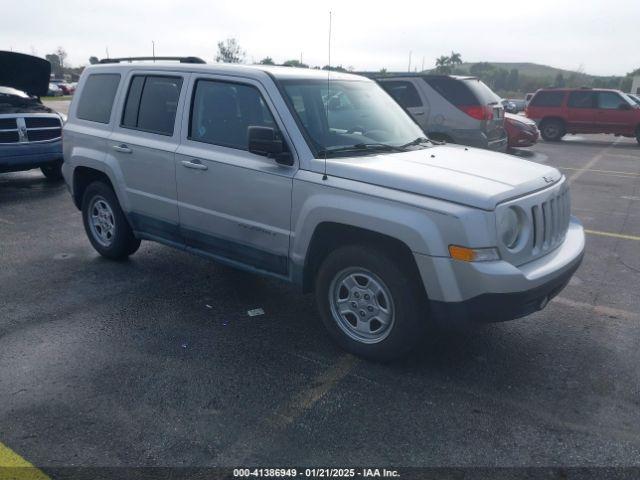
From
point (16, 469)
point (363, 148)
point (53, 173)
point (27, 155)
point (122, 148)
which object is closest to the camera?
point (16, 469)

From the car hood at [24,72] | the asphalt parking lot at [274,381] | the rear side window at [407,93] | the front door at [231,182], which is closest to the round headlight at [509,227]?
the asphalt parking lot at [274,381]

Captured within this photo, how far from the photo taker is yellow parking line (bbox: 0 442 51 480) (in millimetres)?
2812

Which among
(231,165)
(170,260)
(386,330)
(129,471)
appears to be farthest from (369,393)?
(170,260)

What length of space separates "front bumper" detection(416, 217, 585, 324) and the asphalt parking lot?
525 millimetres

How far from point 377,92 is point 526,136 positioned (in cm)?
1136

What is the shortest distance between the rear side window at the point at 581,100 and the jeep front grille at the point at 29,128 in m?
16.9

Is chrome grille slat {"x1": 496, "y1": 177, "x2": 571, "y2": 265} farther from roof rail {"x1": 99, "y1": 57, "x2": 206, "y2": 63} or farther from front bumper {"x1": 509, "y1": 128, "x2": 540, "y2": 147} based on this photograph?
front bumper {"x1": 509, "y1": 128, "x2": 540, "y2": 147}

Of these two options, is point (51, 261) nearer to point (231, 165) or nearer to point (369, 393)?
point (231, 165)

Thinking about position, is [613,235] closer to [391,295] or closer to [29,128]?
Result: [391,295]

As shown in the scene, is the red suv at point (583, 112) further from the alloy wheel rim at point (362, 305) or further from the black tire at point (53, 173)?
the alloy wheel rim at point (362, 305)

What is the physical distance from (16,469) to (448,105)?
9750 mm

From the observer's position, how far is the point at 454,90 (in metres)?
11.0

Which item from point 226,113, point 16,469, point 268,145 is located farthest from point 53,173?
point 16,469

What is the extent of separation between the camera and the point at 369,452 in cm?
302
